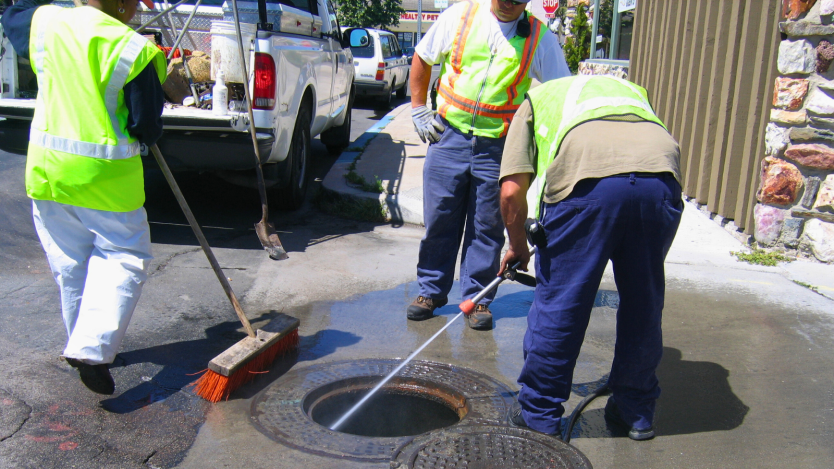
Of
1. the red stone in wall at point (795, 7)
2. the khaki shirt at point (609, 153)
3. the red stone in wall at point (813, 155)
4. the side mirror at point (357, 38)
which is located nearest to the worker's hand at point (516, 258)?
the khaki shirt at point (609, 153)

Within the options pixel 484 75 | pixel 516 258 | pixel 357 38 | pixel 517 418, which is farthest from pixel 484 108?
pixel 357 38

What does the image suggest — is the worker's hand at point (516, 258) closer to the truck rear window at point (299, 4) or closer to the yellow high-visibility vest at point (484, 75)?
the yellow high-visibility vest at point (484, 75)

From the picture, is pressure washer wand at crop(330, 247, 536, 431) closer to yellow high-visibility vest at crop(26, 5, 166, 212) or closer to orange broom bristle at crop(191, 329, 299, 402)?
orange broom bristle at crop(191, 329, 299, 402)

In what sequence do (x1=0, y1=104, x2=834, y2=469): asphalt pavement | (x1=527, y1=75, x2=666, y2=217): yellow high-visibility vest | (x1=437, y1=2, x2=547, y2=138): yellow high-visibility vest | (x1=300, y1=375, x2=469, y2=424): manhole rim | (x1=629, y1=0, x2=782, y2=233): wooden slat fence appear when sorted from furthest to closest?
(x1=629, y1=0, x2=782, y2=233): wooden slat fence
(x1=437, y1=2, x2=547, y2=138): yellow high-visibility vest
(x1=300, y1=375, x2=469, y2=424): manhole rim
(x1=0, y1=104, x2=834, y2=469): asphalt pavement
(x1=527, y1=75, x2=666, y2=217): yellow high-visibility vest

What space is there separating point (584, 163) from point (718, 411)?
1.38m

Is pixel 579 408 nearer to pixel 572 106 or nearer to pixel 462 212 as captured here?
pixel 572 106

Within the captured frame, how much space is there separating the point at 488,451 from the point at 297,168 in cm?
397

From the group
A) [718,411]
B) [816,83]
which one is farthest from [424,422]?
[816,83]

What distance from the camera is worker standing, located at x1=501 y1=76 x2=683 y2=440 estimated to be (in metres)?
2.46

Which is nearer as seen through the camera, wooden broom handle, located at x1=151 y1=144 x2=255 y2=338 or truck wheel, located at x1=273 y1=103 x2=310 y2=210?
wooden broom handle, located at x1=151 y1=144 x2=255 y2=338

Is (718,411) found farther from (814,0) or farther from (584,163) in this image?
(814,0)

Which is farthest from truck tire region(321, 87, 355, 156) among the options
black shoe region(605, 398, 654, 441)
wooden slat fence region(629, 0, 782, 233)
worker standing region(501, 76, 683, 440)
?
black shoe region(605, 398, 654, 441)

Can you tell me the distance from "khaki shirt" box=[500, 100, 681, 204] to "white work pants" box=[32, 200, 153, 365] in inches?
67.7

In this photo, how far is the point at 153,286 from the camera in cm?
430
